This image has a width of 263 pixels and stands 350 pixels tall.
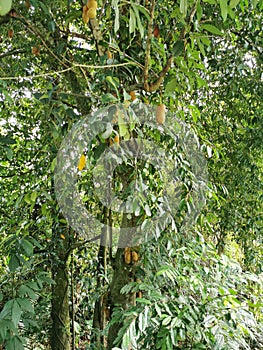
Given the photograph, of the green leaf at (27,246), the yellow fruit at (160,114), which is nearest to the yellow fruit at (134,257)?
the green leaf at (27,246)

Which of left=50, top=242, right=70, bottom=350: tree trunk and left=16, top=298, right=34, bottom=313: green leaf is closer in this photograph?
left=16, top=298, right=34, bottom=313: green leaf

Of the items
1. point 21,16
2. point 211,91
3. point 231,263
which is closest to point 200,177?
point 231,263

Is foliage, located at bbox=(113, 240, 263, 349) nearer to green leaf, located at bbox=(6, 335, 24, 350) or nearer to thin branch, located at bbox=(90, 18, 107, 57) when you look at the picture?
green leaf, located at bbox=(6, 335, 24, 350)

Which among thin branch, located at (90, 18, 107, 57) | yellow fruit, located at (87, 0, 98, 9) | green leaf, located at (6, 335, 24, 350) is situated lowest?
green leaf, located at (6, 335, 24, 350)

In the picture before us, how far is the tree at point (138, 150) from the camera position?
109cm

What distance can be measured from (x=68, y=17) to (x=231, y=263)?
38.1 inches

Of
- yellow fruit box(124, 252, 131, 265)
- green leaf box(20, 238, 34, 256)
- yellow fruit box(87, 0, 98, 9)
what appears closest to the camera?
yellow fruit box(87, 0, 98, 9)

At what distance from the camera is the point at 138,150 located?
1337 millimetres

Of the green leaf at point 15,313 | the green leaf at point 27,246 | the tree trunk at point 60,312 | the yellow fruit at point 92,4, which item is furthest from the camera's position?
the tree trunk at point 60,312

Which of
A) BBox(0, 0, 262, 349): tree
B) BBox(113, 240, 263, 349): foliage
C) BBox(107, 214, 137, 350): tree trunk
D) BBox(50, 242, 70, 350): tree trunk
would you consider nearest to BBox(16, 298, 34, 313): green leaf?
BBox(0, 0, 262, 349): tree

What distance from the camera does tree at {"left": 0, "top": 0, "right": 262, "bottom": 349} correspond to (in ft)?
3.58

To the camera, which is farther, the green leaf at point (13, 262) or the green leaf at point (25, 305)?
the green leaf at point (13, 262)

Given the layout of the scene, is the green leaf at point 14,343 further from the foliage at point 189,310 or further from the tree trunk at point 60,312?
the tree trunk at point 60,312

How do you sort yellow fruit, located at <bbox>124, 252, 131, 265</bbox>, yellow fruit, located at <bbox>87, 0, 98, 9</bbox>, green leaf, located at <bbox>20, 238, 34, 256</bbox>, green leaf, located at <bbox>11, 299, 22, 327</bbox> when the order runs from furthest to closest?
yellow fruit, located at <bbox>124, 252, 131, 265</bbox>
green leaf, located at <bbox>20, 238, 34, 256</bbox>
green leaf, located at <bbox>11, 299, 22, 327</bbox>
yellow fruit, located at <bbox>87, 0, 98, 9</bbox>
